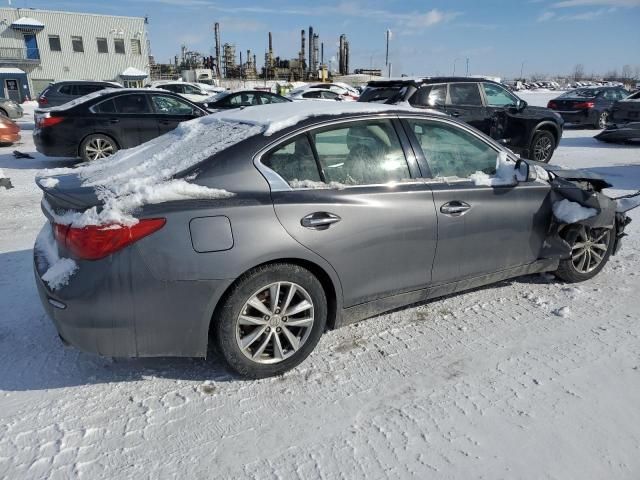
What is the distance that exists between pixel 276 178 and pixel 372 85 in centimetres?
672

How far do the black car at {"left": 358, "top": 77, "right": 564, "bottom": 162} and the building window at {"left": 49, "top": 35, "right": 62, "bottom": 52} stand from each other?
4620cm

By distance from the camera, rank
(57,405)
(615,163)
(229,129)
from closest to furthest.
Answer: (57,405) < (229,129) < (615,163)

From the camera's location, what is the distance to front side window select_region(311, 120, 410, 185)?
10.0 ft

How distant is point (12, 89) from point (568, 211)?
158ft

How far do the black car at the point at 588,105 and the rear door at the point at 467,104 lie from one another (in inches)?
384

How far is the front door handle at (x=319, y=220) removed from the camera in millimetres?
2799

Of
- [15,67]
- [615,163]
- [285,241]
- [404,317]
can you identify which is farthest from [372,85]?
[15,67]

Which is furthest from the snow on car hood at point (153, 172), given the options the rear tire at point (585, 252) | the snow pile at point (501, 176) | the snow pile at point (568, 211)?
the rear tire at point (585, 252)

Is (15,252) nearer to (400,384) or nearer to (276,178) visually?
(276,178)

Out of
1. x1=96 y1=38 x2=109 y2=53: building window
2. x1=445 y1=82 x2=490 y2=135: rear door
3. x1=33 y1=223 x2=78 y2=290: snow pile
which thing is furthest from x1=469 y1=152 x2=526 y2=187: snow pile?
x1=96 y1=38 x2=109 y2=53: building window

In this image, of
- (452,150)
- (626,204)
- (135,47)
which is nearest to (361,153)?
(452,150)

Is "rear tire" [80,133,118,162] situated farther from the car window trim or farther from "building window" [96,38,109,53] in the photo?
"building window" [96,38,109,53]

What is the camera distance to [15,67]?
142ft

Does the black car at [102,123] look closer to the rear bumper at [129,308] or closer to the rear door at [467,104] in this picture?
the rear door at [467,104]
